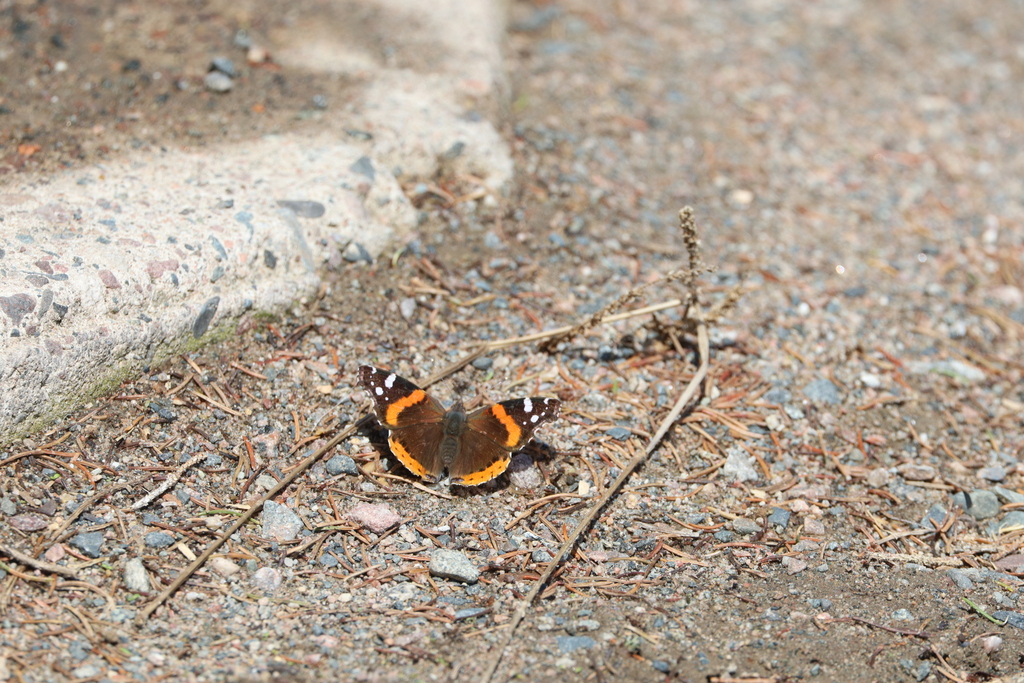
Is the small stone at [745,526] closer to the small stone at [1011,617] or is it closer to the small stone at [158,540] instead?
the small stone at [1011,617]

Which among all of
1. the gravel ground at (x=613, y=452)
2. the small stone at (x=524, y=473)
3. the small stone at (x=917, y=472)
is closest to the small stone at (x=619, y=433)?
the gravel ground at (x=613, y=452)

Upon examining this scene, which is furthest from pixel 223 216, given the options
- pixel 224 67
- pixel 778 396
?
pixel 778 396

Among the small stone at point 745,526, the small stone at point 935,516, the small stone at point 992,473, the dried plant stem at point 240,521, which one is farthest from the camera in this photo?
the small stone at point 992,473

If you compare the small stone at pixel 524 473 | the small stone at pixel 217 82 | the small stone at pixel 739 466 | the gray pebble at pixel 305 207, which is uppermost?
the small stone at pixel 217 82

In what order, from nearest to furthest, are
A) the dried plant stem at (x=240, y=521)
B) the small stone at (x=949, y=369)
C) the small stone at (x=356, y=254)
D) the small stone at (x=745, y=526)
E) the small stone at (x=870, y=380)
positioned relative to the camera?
the dried plant stem at (x=240, y=521), the small stone at (x=745, y=526), the small stone at (x=356, y=254), the small stone at (x=870, y=380), the small stone at (x=949, y=369)

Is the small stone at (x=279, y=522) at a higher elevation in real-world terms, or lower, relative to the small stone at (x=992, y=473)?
lower

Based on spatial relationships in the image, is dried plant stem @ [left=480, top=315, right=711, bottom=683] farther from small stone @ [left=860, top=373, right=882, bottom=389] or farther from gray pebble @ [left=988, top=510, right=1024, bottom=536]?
gray pebble @ [left=988, top=510, right=1024, bottom=536]
